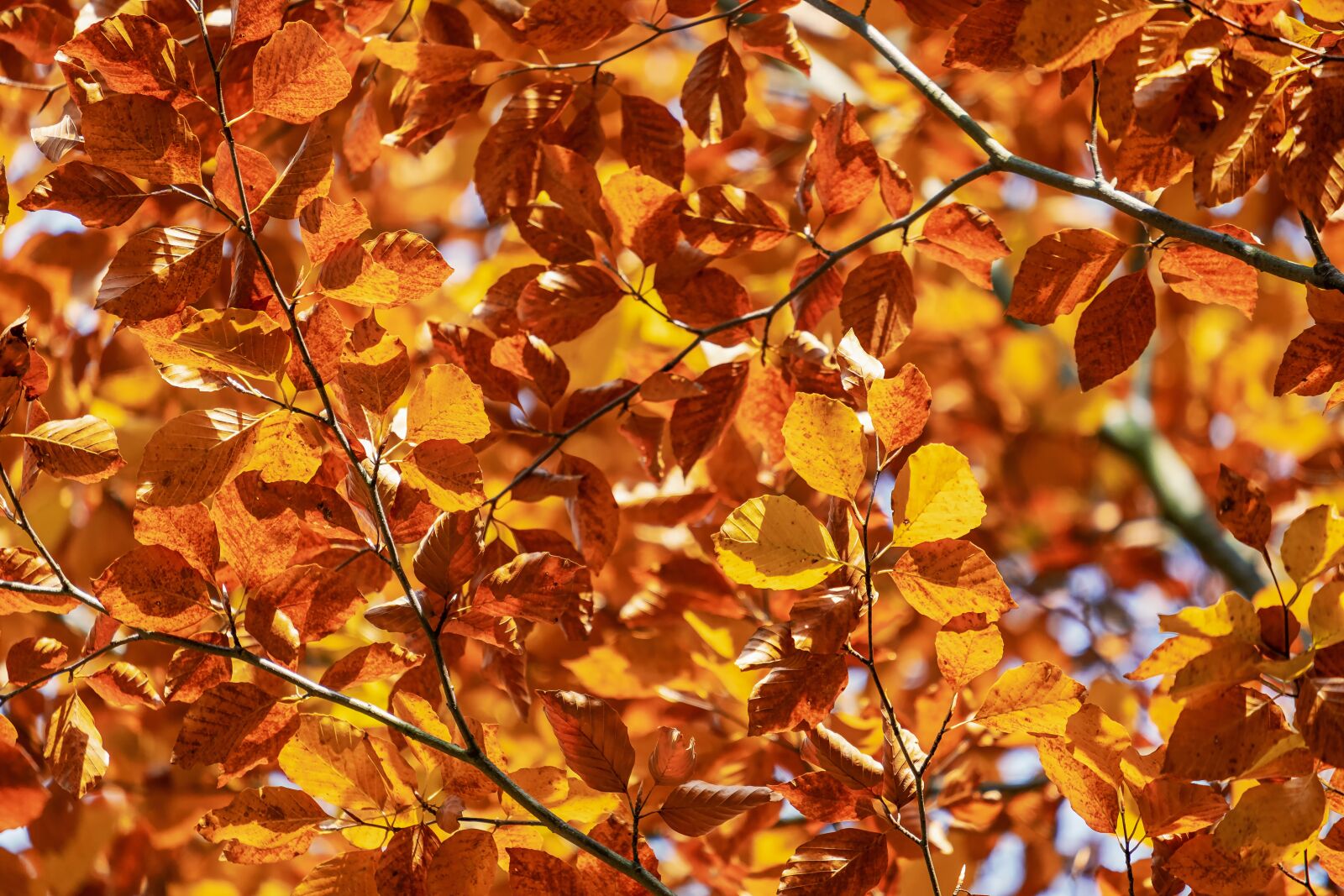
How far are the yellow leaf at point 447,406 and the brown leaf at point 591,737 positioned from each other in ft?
0.64

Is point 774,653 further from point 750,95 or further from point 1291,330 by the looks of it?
point 1291,330

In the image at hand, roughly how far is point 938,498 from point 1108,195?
0.24 meters

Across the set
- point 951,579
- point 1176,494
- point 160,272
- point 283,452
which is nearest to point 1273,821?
point 951,579

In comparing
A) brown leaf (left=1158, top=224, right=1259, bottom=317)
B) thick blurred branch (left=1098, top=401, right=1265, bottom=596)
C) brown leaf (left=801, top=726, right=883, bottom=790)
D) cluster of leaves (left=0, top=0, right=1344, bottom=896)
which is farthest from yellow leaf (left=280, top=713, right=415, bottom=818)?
thick blurred branch (left=1098, top=401, right=1265, bottom=596)

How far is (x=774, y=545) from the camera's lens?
0.70m

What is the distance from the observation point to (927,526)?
0.70 meters

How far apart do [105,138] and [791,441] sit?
0.49m

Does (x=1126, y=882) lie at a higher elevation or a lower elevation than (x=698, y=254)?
lower

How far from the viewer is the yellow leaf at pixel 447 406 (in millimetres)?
742

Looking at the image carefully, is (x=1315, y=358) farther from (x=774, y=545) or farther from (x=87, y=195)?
(x=87, y=195)

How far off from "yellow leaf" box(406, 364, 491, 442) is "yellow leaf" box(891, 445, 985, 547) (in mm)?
294

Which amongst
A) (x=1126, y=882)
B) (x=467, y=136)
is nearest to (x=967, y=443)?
(x=467, y=136)

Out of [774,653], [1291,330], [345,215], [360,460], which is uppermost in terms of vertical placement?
[345,215]

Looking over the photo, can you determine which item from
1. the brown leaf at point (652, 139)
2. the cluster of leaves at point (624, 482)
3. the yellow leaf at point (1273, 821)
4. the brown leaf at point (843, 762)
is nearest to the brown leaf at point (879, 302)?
the cluster of leaves at point (624, 482)
